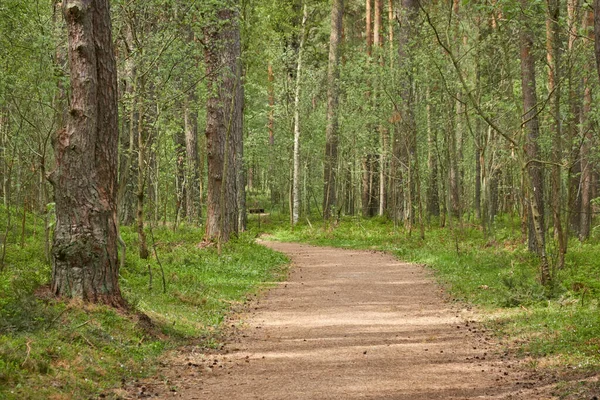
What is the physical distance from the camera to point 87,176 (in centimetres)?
893

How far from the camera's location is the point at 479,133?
1243 inches

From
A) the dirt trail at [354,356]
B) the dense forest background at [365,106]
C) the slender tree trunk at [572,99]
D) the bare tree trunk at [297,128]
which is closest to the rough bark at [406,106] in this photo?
the dense forest background at [365,106]

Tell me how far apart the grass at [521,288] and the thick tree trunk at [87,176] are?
588 cm

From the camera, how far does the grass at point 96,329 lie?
660 cm

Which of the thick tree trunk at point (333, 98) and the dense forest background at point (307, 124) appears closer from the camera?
the dense forest background at point (307, 124)

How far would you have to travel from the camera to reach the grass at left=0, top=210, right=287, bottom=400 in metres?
6.60

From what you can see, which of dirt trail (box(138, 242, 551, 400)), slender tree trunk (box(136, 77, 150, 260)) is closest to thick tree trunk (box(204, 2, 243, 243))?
slender tree trunk (box(136, 77, 150, 260))

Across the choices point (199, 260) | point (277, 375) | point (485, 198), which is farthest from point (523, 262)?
point (277, 375)

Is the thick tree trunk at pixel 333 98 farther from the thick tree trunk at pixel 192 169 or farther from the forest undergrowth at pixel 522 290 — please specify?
the thick tree trunk at pixel 192 169

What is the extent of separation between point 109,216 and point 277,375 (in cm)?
335

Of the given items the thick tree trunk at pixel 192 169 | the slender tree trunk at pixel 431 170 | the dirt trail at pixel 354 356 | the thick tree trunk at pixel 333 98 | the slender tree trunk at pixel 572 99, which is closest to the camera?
the dirt trail at pixel 354 356

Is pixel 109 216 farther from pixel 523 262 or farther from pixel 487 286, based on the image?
pixel 523 262

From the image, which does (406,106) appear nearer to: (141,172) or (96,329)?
(141,172)

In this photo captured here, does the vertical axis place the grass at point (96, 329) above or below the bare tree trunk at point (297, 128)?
below
